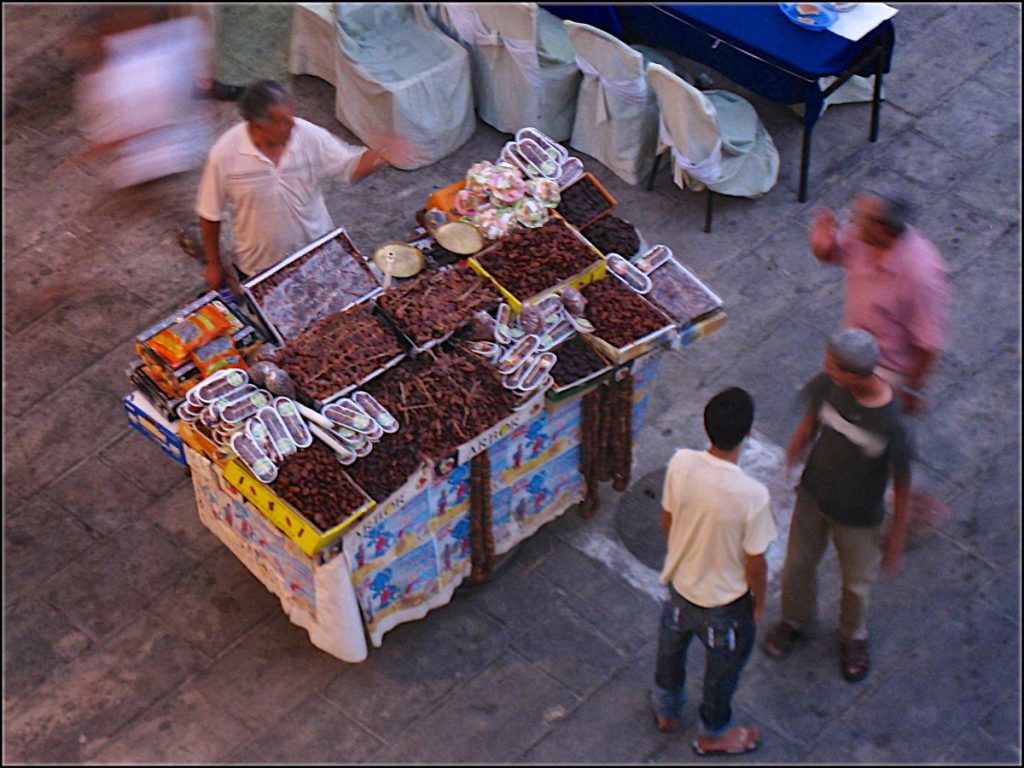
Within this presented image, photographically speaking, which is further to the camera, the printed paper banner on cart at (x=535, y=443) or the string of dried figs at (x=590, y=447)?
the string of dried figs at (x=590, y=447)

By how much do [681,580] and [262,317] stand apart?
2.17m

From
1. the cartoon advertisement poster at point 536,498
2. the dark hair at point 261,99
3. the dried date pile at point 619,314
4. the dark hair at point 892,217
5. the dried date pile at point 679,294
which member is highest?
the dark hair at point 261,99

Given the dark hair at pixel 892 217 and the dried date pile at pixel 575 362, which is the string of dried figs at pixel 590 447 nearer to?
the dried date pile at pixel 575 362

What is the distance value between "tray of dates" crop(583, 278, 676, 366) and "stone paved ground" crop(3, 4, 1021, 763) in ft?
3.56

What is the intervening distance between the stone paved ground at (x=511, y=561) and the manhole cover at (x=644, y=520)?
59 millimetres

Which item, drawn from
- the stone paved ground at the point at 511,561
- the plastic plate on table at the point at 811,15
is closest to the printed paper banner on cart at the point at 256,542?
the stone paved ground at the point at 511,561

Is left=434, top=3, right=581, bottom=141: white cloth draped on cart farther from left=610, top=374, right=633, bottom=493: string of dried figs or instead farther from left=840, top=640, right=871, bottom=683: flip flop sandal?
left=840, top=640, right=871, bottom=683: flip flop sandal

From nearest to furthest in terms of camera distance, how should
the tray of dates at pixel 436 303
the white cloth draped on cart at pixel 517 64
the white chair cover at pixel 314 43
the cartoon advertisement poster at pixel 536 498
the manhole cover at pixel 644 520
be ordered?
the tray of dates at pixel 436 303
the cartoon advertisement poster at pixel 536 498
the manhole cover at pixel 644 520
the white cloth draped on cart at pixel 517 64
the white chair cover at pixel 314 43

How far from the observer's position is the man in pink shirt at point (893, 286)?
5594 mm

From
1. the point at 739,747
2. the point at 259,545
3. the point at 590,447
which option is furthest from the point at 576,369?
→ the point at 739,747

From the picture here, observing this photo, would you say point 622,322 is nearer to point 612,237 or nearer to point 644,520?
point 612,237

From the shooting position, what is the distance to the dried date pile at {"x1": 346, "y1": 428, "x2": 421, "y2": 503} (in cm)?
539

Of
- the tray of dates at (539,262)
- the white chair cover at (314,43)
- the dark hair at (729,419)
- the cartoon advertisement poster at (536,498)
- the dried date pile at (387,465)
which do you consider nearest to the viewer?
the dark hair at (729,419)

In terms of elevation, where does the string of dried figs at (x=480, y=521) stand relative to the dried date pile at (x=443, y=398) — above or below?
below
